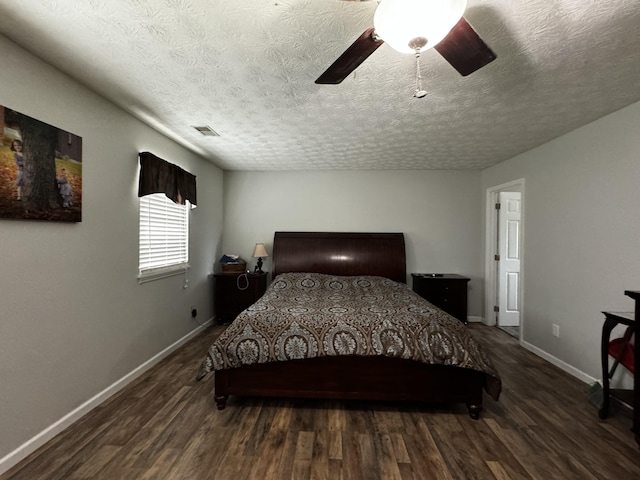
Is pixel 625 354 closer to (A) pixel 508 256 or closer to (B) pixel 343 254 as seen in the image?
(A) pixel 508 256

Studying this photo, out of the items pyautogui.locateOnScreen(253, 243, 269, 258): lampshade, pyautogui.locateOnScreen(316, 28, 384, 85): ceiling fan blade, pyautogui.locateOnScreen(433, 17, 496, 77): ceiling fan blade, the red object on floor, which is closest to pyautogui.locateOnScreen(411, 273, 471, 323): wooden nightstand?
the red object on floor

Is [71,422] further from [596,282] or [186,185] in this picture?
[596,282]

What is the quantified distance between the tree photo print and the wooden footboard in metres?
1.58

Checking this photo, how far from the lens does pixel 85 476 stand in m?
1.59

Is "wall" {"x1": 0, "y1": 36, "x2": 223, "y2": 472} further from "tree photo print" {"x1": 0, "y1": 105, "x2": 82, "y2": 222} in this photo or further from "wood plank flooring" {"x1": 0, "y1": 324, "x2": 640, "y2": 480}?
"wood plank flooring" {"x1": 0, "y1": 324, "x2": 640, "y2": 480}

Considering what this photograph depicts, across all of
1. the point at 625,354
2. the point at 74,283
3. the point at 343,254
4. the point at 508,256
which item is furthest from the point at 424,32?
the point at 508,256

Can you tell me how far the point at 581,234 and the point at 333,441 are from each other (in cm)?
286

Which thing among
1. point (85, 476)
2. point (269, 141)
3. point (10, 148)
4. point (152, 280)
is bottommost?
point (85, 476)

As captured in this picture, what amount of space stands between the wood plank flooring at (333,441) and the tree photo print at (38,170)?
1467mm

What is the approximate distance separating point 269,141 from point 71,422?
2880mm

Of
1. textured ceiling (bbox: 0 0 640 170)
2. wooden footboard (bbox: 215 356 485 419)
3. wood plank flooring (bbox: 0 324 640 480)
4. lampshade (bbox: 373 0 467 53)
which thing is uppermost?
textured ceiling (bbox: 0 0 640 170)

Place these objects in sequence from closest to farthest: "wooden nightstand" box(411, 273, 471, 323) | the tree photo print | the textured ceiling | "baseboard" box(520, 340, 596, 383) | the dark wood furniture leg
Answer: the textured ceiling
the tree photo print
the dark wood furniture leg
"baseboard" box(520, 340, 596, 383)
"wooden nightstand" box(411, 273, 471, 323)

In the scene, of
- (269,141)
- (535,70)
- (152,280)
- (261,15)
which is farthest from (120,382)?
(535,70)

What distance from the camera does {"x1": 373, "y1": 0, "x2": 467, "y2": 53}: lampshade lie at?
102 centimetres
